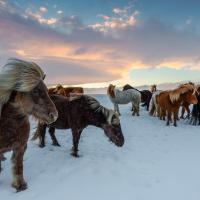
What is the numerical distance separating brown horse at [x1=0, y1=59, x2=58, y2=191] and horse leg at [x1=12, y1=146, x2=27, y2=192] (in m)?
0.02

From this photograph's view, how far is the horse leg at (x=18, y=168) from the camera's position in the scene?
5797mm

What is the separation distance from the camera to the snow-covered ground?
6.26 m

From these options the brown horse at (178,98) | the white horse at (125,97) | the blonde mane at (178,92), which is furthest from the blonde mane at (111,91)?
the blonde mane at (178,92)

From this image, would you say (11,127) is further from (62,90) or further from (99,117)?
(62,90)

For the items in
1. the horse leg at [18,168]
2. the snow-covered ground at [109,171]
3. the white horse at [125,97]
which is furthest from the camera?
the white horse at [125,97]

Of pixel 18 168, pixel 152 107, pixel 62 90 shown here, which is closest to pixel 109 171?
pixel 18 168

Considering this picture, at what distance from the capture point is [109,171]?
7535 millimetres

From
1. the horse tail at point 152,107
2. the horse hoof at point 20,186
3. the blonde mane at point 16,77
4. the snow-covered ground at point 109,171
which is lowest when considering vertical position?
the snow-covered ground at point 109,171

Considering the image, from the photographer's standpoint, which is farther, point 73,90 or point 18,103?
point 73,90

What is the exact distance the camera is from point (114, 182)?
270 inches

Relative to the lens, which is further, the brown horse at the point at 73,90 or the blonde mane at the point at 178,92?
the brown horse at the point at 73,90

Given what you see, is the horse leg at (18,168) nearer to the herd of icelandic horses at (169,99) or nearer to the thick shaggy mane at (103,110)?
the thick shaggy mane at (103,110)

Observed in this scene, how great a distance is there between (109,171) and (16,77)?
3.46m

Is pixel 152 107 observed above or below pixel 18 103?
below
